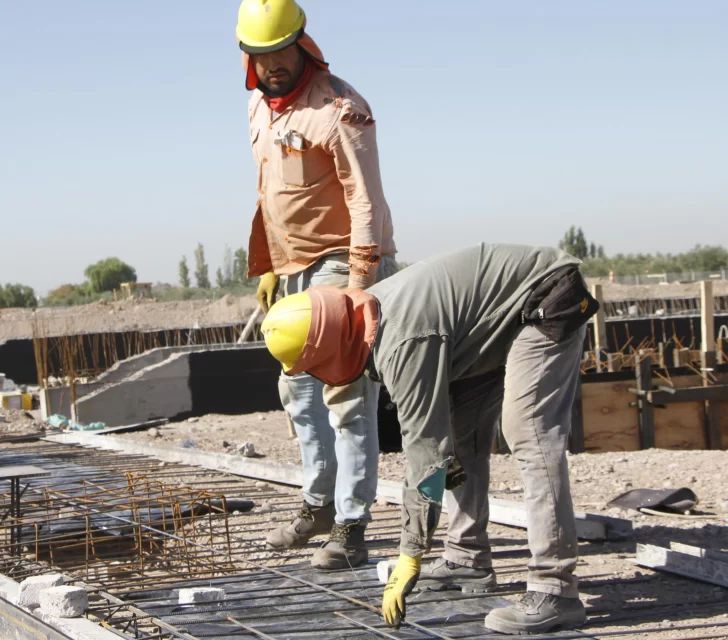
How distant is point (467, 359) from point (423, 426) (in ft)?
1.17

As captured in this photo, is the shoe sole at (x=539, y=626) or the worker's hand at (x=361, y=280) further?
the worker's hand at (x=361, y=280)

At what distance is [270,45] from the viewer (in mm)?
3822

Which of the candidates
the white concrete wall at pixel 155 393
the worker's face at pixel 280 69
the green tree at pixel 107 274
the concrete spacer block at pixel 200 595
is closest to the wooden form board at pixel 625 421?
the white concrete wall at pixel 155 393

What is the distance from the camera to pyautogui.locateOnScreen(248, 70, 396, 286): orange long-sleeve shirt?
3.83m

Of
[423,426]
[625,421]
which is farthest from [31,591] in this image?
[625,421]

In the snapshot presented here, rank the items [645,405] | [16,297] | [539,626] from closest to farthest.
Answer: [539,626]
[645,405]
[16,297]

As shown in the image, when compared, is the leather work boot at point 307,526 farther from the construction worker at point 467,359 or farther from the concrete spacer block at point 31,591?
the concrete spacer block at point 31,591

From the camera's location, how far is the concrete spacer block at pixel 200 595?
3316 mm

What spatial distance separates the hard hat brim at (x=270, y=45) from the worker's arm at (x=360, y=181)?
1.01 feet

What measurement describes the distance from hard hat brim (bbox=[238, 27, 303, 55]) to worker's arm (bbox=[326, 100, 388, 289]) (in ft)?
1.01

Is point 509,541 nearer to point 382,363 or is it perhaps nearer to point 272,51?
point 382,363

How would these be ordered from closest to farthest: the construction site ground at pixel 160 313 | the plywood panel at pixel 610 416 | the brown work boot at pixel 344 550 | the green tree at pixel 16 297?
the brown work boot at pixel 344 550, the plywood panel at pixel 610 416, the construction site ground at pixel 160 313, the green tree at pixel 16 297

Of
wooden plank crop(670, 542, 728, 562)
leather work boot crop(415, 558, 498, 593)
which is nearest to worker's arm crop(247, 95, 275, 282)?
leather work boot crop(415, 558, 498, 593)

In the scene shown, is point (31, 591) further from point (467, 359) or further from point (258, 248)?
point (258, 248)
